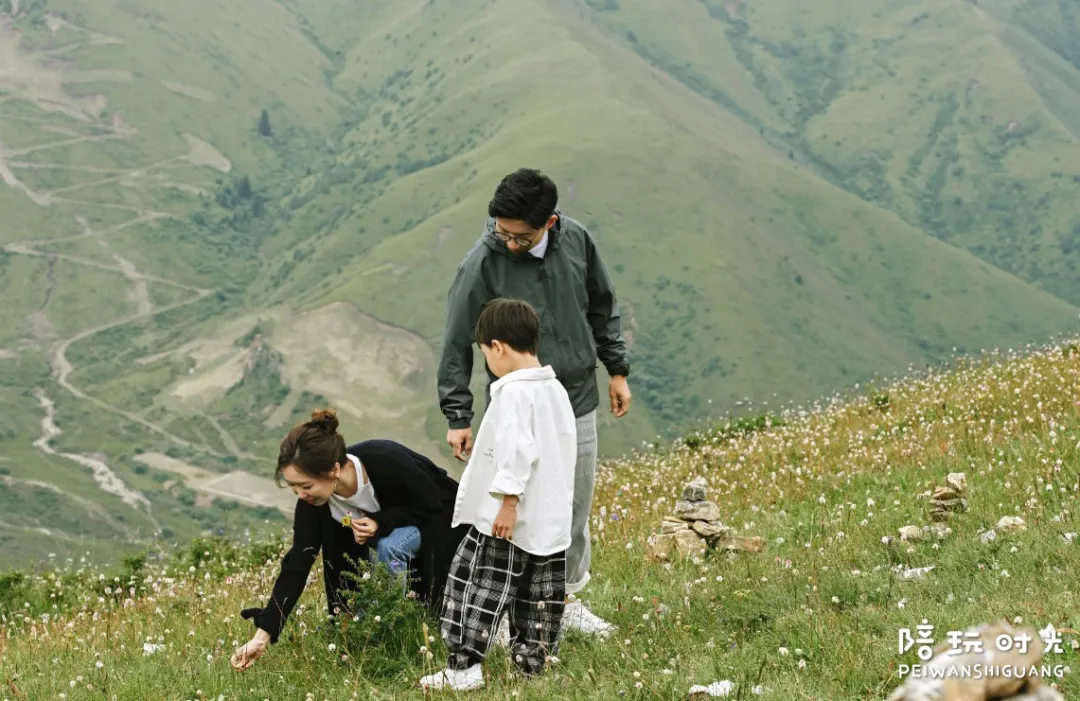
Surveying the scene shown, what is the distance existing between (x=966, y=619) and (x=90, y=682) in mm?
4889

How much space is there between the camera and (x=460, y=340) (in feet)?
22.9

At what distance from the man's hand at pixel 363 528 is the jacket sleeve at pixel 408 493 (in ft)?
0.73

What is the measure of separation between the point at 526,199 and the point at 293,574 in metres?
2.73

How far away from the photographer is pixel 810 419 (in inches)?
576

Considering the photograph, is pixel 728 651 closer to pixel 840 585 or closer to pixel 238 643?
pixel 840 585

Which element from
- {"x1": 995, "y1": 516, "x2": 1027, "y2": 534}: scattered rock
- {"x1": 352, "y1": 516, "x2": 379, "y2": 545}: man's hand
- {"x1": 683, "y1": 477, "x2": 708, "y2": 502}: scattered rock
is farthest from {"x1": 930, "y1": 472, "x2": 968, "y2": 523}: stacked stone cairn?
{"x1": 352, "y1": 516, "x2": 379, "y2": 545}: man's hand

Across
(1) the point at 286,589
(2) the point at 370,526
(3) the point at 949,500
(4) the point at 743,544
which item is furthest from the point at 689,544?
(1) the point at 286,589

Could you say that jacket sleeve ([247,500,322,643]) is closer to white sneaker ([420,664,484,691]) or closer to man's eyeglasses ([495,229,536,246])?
white sneaker ([420,664,484,691])

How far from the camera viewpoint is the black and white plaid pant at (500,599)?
6094mm

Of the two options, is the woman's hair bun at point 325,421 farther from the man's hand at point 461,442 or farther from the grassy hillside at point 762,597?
the grassy hillside at point 762,597

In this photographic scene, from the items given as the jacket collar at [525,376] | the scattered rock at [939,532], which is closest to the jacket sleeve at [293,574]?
the jacket collar at [525,376]

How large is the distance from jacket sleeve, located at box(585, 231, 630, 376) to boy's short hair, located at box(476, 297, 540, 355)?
136 centimetres

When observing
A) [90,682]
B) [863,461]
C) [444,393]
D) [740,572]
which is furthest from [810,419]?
[90,682]

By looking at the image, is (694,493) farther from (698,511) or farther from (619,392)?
(619,392)
